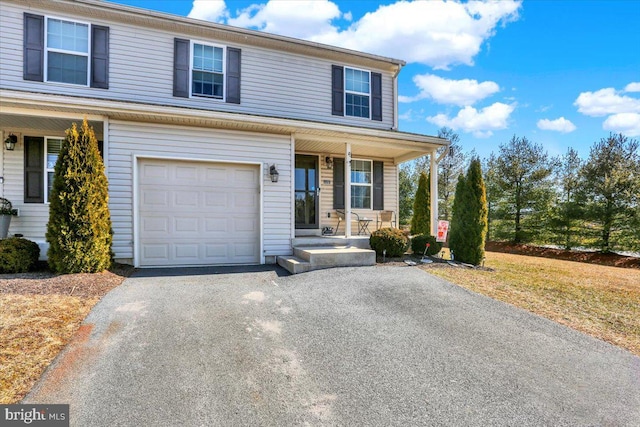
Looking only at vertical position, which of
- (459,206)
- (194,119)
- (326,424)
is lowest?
(326,424)

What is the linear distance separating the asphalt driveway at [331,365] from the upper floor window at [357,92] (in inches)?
264

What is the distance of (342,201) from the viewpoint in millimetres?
9609

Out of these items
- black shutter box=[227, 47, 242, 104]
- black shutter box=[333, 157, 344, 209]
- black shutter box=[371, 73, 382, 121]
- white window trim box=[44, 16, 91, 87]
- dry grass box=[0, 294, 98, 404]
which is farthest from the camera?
black shutter box=[371, 73, 382, 121]

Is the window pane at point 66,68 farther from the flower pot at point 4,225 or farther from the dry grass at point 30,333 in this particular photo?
the dry grass at point 30,333

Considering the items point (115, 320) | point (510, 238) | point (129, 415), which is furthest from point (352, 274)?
point (510, 238)

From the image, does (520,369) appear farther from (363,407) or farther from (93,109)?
(93,109)

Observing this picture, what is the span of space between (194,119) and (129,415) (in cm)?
580

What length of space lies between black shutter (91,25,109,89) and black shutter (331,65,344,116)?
19.8 ft

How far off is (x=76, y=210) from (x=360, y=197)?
23.4 feet

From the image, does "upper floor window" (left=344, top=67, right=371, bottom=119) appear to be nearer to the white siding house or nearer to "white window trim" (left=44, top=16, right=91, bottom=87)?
the white siding house

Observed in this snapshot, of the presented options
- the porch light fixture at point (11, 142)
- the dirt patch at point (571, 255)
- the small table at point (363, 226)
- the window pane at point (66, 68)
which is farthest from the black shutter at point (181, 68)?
the dirt patch at point (571, 255)

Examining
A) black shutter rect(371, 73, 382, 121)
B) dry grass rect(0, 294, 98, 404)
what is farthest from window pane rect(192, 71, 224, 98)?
dry grass rect(0, 294, 98, 404)

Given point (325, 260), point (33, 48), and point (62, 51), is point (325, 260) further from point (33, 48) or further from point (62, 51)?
point (33, 48)

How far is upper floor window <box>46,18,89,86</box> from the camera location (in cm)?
738
